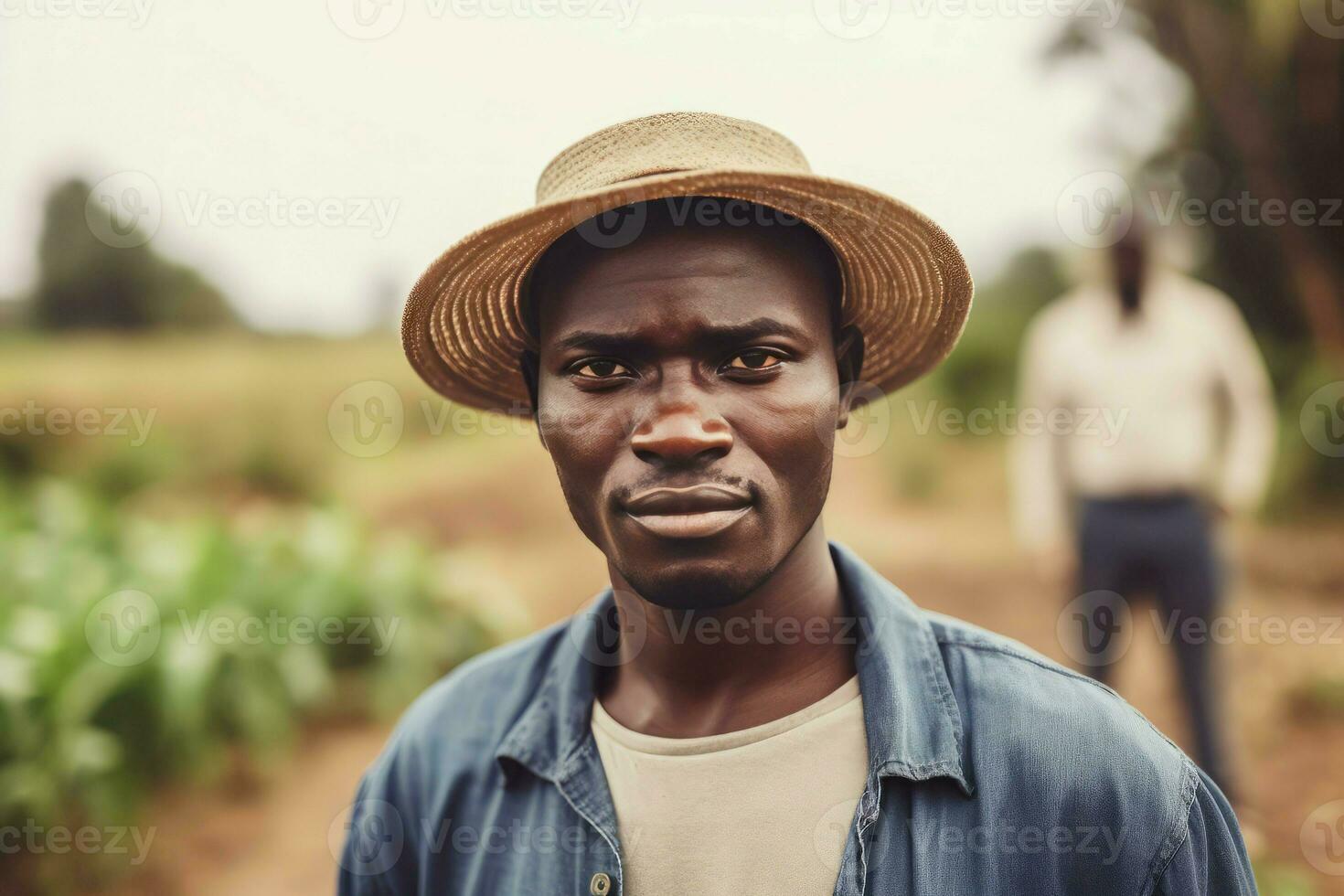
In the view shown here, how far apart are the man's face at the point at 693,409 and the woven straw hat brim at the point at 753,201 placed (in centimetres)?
12

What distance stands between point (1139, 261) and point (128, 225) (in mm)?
7929

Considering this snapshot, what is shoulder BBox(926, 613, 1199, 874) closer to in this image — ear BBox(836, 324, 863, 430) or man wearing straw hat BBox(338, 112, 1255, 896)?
man wearing straw hat BBox(338, 112, 1255, 896)

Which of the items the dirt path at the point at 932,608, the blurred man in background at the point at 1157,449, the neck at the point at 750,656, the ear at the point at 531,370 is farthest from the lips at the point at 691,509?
the dirt path at the point at 932,608

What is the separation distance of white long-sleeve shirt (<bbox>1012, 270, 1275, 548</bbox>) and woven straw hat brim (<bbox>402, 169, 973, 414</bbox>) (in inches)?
101

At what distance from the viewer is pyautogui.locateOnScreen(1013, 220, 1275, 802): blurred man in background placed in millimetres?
4527

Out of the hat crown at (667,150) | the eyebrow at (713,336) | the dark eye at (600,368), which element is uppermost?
the hat crown at (667,150)

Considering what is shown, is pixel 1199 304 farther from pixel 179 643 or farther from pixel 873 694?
pixel 179 643

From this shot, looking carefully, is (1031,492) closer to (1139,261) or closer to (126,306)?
(1139,261)

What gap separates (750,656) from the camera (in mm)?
1917

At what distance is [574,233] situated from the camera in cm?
192

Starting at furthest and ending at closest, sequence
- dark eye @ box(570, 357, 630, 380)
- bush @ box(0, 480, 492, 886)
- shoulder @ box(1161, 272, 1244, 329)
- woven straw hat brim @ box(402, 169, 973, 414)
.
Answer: shoulder @ box(1161, 272, 1244, 329) < bush @ box(0, 480, 492, 886) < dark eye @ box(570, 357, 630, 380) < woven straw hat brim @ box(402, 169, 973, 414)

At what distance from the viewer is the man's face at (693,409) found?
1.71m

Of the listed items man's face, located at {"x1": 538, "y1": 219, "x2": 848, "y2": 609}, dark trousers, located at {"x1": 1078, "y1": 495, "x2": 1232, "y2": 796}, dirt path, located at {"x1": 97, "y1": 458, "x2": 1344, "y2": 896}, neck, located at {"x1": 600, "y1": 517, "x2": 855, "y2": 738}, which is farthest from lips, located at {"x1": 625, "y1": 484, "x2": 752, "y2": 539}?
dirt path, located at {"x1": 97, "y1": 458, "x2": 1344, "y2": 896}

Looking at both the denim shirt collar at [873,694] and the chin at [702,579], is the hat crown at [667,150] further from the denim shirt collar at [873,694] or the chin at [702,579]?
the denim shirt collar at [873,694]
